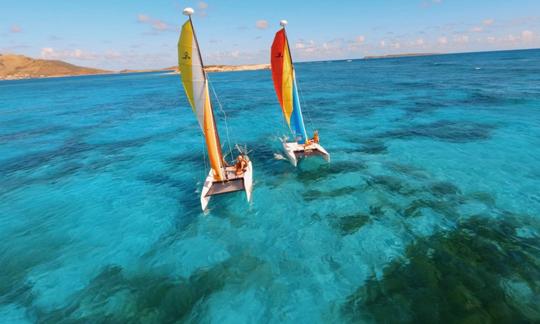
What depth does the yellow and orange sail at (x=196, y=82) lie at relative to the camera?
15453 millimetres

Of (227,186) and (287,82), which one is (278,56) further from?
(227,186)

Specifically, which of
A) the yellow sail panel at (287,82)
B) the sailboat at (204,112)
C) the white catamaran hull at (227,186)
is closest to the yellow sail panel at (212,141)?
the sailboat at (204,112)

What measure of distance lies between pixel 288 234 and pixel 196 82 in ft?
34.7

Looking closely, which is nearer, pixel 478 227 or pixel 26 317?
pixel 26 317

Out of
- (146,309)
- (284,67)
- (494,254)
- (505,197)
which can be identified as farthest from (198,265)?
(505,197)

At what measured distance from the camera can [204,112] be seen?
57.3 feet

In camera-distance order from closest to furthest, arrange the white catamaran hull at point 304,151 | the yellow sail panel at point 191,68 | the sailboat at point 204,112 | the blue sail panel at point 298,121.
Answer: the yellow sail panel at point 191,68
the sailboat at point 204,112
the white catamaran hull at point 304,151
the blue sail panel at point 298,121

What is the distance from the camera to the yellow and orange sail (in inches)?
608

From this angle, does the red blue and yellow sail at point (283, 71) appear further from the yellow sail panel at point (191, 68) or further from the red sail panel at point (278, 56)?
the yellow sail panel at point (191, 68)

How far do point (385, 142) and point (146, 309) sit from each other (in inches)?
1096

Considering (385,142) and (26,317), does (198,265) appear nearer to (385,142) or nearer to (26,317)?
(26,317)

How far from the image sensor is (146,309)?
1195 centimetres

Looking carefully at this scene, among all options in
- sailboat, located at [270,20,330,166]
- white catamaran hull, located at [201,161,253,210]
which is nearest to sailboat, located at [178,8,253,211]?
white catamaran hull, located at [201,161,253,210]

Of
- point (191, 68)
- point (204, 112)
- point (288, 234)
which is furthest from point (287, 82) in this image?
point (288, 234)
